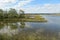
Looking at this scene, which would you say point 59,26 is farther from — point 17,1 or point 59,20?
point 17,1

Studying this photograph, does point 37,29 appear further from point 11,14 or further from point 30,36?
point 11,14

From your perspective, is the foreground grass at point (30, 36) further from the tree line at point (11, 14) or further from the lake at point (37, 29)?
the tree line at point (11, 14)

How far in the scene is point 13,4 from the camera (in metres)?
2.17

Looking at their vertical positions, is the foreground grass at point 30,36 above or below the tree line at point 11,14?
below

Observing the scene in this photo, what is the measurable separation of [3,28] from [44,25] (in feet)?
2.45

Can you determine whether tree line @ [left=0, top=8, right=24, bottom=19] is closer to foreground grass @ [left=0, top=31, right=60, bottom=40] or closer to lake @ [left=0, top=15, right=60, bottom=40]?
lake @ [left=0, top=15, right=60, bottom=40]

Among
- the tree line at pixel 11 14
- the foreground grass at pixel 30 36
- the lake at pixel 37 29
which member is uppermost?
the tree line at pixel 11 14

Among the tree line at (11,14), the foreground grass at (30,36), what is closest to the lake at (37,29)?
the foreground grass at (30,36)

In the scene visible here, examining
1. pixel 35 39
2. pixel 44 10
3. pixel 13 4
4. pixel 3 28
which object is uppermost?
pixel 13 4

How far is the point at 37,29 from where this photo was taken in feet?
6.91

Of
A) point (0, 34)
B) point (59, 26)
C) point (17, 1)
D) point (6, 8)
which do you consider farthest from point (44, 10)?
point (0, 34)

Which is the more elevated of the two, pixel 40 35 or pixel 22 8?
pixel 22 8

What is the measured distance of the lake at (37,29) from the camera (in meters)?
2.07

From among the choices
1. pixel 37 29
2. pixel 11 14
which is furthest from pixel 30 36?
pixel 11 14
